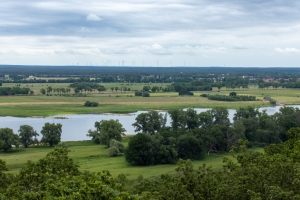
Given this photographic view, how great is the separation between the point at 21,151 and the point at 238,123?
2474cm

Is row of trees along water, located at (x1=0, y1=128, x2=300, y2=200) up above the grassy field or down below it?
above

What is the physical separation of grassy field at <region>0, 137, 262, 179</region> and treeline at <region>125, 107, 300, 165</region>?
148 centimetres

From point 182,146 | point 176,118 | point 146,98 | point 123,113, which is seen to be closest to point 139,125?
point 176,118

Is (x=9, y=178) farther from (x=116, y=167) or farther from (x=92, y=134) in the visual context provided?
(x=92, y=134)

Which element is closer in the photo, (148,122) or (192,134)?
(192,134)

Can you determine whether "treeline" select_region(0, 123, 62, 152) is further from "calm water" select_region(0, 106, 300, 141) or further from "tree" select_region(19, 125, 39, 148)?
"calm water" select_region(0, 106, 300, 141)

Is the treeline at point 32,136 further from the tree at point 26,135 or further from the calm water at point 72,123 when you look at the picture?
the calm water at point 72,123

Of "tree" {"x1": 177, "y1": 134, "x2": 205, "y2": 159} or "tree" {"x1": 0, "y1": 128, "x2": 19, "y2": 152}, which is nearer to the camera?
"tree" {"x1": 177, "y1": 134, "x2": 205, "y2": 159}

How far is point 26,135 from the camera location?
47.4 m

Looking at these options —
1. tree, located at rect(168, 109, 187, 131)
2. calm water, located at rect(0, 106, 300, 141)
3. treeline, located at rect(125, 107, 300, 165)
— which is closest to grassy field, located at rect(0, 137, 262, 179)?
treeline, located at rect(125, 107, 300, 165)

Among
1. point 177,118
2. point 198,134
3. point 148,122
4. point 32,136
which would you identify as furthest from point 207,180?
point 177,118

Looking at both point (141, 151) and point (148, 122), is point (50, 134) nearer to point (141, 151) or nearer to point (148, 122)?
point (148, 122)

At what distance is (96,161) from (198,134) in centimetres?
1181

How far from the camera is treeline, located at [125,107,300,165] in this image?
4044 cm
